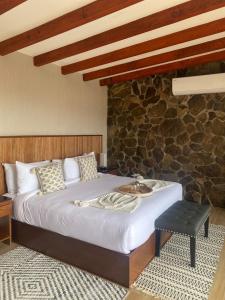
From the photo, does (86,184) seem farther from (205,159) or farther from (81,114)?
(205,159)

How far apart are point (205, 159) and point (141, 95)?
6.05 feet

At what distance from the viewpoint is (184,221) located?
2594 mm

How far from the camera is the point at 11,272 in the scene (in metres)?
2.44

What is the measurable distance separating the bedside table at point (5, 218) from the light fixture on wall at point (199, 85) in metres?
3.32

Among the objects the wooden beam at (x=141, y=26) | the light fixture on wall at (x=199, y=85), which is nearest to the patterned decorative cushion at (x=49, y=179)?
the wooden beam at (x=141, y=26)

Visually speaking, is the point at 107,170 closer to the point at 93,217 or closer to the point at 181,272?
the point at 93,217

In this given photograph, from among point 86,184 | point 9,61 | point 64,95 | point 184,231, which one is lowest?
point 184,231

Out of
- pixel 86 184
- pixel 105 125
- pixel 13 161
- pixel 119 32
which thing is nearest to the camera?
pixel 119 32

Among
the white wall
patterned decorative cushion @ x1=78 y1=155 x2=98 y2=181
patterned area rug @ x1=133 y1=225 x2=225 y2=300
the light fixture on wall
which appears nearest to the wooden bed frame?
patterned area rug @ x1=133 y1=225 x2=225 y2=300

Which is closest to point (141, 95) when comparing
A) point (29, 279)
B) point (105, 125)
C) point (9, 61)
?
point (105, 125)

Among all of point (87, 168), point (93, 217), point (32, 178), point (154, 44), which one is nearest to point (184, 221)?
point (93, 217)

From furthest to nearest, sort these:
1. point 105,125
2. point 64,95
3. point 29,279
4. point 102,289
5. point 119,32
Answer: point 105,125
point 64,95
point 119,32
point 29,279
point 102,289

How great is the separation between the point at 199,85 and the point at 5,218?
3625mm

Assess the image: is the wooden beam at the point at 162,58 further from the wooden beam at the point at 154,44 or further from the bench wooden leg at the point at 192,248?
the bench wooden leg at the point at 192,248
